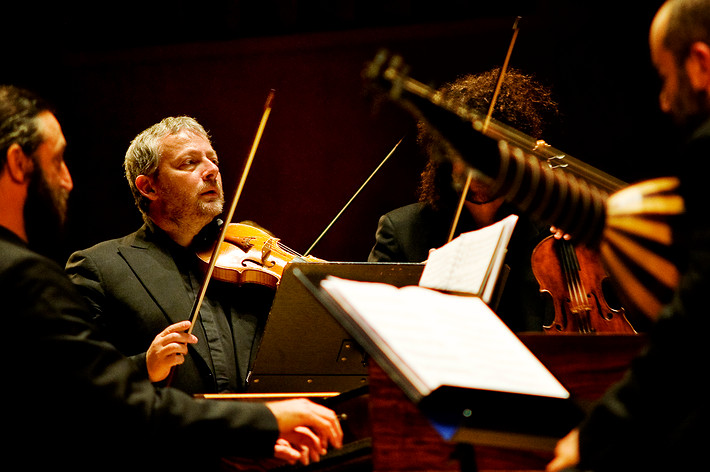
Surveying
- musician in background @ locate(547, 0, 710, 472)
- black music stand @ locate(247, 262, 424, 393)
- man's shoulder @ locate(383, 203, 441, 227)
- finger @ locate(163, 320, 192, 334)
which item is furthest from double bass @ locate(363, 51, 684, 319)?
man's shoulder @ locate(383, 203, 441, 227)

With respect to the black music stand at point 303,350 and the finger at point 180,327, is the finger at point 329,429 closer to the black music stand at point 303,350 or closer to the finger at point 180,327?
the black music stand at point 303,350

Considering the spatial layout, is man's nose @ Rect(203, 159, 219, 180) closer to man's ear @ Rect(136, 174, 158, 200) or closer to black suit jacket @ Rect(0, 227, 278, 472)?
man's ear @ Rect(136, 174, 158, 200)

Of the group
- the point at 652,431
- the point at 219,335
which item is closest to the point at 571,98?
the point at 219,335

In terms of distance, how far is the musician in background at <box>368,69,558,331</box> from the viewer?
7.90 feet

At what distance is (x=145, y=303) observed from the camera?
8.37ft

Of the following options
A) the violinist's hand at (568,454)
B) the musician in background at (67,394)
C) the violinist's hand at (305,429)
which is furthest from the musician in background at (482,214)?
the violinist's hand at (568,454)

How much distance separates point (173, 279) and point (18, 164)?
1.25 meters

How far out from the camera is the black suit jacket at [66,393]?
1240 mm

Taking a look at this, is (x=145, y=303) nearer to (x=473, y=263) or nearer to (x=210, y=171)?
(x=210, y=171)

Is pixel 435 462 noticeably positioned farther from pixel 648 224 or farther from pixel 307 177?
pixel 307 177

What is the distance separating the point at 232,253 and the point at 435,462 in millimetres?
1632

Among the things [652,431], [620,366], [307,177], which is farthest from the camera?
[307,177]

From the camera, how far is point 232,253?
2695 millimetres

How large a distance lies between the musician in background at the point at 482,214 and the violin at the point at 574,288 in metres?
0.09
